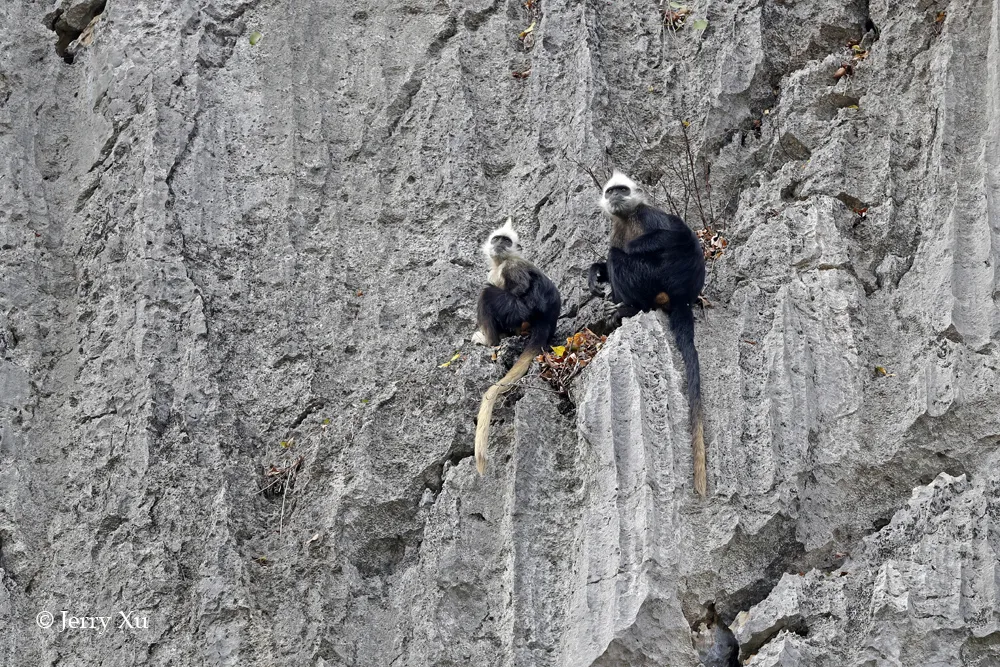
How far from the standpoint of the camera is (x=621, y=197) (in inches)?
341

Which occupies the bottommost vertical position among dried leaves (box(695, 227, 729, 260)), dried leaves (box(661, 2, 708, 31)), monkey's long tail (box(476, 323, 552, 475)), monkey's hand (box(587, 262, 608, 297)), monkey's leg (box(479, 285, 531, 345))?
monkey's long tail (box(476, 323, 552, 475))

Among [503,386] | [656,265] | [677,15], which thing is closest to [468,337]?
[503,386]

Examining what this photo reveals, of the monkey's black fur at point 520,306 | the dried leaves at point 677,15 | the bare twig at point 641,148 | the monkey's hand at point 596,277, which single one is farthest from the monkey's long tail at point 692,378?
the dried leaves at point 677,15

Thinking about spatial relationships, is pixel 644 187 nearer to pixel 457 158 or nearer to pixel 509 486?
pixel 457 158

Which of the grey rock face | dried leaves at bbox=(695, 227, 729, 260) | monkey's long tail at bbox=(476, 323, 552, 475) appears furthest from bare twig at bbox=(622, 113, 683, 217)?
monkey's long tail at bbox=(476, 323, 552, 475)

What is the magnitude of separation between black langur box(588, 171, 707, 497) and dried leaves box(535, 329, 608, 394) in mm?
306

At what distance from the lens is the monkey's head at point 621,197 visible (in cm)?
866

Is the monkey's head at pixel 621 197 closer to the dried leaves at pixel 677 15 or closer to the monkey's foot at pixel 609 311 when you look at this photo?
the monkey's foot at pixel 609 311

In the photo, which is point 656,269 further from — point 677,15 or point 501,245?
point 677,15

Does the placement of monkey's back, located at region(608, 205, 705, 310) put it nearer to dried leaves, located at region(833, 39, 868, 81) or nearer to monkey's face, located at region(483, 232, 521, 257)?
monkey's face, located at region(483, 232, 521, 257)

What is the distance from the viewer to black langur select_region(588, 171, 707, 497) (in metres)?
8.06

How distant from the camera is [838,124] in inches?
362

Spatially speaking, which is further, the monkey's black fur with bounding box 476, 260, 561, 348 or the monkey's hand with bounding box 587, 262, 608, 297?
the monkey's hand with bounding box 587, 262, 608, 297

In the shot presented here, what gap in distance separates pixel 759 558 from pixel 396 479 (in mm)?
2397
